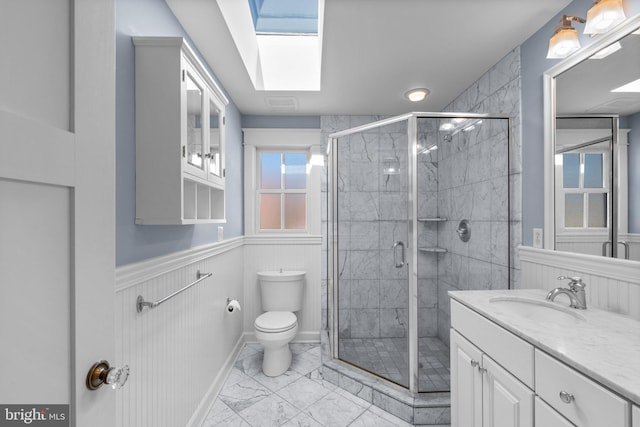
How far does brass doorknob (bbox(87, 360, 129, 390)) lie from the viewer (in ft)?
1.91

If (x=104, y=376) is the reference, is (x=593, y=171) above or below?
above

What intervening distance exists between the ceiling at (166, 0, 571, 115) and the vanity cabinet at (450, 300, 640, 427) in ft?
4.99

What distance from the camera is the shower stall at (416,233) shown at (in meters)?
1.86

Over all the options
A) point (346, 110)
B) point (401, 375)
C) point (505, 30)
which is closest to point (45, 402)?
point (401, 375)

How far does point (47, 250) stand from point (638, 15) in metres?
2.04

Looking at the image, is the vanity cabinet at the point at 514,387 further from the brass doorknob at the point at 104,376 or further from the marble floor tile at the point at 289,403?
the brass doorknob at the point at 104,376

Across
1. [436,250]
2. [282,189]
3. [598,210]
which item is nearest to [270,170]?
[282,189]

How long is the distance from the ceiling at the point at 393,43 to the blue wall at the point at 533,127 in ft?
0.26

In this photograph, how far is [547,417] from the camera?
88cm

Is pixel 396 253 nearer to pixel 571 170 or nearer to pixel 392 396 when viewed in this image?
pixel 392 396

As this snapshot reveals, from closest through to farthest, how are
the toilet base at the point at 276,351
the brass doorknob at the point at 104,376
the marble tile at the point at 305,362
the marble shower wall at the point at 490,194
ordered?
1. the brass doorknob at the point at 104,376
2. the marble shower wall at the point at 490,194
3. the toilet base at the point at 276,351
4. the marble tile at the point at 305,362

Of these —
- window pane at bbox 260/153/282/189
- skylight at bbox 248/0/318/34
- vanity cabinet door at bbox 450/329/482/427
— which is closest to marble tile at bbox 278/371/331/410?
vanity cabinet door at bbox 450/329/482/427

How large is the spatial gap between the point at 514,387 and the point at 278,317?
5.61 ft

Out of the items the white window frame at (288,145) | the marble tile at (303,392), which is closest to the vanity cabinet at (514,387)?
the marble tile at (303,392)
